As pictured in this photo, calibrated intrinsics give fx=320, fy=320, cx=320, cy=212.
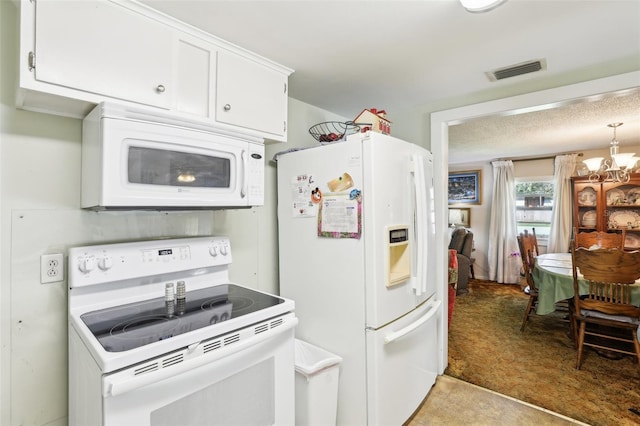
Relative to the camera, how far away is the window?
17.9ft

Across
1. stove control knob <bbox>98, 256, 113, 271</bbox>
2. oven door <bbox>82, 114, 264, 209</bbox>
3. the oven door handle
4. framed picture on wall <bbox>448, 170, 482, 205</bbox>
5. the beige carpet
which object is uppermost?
framed picture on wall <bbox>448, 170, 482, 205</bbox>

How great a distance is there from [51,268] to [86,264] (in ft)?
0.50

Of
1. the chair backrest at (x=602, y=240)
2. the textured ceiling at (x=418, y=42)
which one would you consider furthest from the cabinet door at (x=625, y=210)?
the textured ceiling at (x=418, y=42)

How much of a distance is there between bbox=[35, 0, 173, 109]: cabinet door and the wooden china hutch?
558 centimetres

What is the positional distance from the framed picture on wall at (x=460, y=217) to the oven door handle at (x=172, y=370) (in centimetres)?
561

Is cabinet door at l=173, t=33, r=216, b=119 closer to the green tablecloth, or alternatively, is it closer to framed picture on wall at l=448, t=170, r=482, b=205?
the green tablecloth

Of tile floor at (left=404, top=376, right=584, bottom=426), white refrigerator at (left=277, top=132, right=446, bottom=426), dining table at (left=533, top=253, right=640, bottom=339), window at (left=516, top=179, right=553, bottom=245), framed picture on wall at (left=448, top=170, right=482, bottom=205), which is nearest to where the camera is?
white refrigerator at (left=277, top=132, right=446, bottom=426)

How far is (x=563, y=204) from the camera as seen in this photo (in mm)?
5086

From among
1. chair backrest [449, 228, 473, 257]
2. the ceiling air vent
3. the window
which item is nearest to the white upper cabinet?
the ceiling air vent

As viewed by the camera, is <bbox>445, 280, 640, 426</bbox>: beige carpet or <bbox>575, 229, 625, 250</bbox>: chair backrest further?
<bbox>575, 229, 625, 250</bbox>: chair backrest

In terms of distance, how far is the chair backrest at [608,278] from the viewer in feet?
8.12

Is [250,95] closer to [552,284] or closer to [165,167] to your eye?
[165,167]

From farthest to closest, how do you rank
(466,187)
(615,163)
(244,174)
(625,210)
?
1. (466,187)
2. (625,210)
3. (615,163)
4. (244,174)

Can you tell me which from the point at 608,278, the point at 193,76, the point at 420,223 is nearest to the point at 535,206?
the point at 608,278
